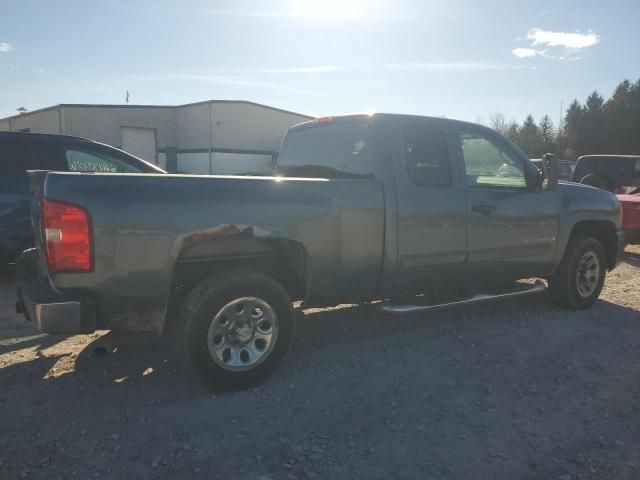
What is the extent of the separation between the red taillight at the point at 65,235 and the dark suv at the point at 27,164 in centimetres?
335

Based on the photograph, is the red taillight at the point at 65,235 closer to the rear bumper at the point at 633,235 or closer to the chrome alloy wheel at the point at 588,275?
the chrome alloy wheel at the point at 588,275

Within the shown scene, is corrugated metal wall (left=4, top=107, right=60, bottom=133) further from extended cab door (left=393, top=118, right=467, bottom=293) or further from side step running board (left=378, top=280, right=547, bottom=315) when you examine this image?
side step running board (left=378, top=280, right=547, bottom=315)

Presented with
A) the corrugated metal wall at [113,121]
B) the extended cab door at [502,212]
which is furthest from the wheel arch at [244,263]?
the corrugated metal wall at [113,121]

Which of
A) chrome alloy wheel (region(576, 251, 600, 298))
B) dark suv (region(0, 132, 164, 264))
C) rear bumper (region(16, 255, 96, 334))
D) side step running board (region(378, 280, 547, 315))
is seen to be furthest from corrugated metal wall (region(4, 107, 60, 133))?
chrome alloy wheel (region(576, 251, 600, 298))

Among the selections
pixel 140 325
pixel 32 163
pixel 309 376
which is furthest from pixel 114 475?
pixel 32 163

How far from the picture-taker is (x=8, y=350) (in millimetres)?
4234

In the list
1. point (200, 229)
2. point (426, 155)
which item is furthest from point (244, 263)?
point (426, 155)

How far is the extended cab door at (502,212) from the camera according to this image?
4.54 m

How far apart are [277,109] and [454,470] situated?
3231cm

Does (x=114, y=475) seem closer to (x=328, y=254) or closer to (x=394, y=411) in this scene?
(x=394, y=411)

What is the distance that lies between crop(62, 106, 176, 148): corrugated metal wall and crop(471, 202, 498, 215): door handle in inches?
1189

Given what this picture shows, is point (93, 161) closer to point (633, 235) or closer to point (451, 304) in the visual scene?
point (451, 304)

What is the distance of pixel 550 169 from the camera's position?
4898mm

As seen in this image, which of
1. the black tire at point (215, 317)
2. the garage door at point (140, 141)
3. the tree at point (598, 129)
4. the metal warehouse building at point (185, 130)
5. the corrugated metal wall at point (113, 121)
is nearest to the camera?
the black tire at point (215, 317)
